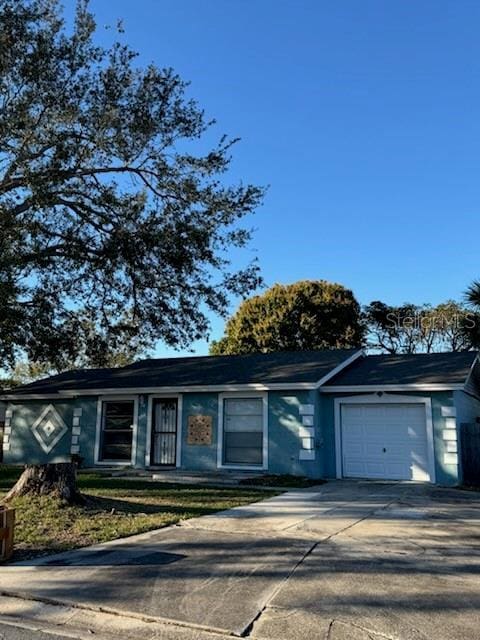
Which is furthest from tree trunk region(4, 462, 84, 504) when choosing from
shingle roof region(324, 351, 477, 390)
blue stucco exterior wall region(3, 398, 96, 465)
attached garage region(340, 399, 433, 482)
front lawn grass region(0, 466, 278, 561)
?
blue stucco exterior wall region(3, 398, 96, 465)

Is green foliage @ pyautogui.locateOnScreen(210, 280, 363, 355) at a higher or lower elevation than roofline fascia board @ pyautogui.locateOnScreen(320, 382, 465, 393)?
higher

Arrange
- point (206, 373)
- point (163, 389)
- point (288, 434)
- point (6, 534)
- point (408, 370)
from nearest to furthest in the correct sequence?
point (6, 534)
point (288, 434)
point (408, 370)
point (163, 389)
point (206, 373)

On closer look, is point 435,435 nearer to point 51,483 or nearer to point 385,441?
point 385,441

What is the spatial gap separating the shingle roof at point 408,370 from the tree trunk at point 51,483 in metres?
8.25

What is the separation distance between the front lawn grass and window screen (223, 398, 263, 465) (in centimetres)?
317

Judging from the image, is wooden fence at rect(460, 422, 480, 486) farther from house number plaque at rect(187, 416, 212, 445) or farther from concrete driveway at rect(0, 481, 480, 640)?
house number plaque at rect(187, 416, 212, 445)

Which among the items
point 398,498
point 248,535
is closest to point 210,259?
point 398,498

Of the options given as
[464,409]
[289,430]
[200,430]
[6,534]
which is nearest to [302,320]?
[200,430]

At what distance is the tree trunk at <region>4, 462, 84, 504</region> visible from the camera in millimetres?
9344

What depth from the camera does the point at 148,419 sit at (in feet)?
57.8

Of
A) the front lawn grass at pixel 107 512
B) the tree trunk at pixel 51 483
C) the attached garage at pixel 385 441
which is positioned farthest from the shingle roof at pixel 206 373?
the tree trunk at pixel 51 483

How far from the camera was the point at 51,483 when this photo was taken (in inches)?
373

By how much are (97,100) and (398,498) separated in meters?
12.9

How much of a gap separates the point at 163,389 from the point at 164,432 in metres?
1.43
